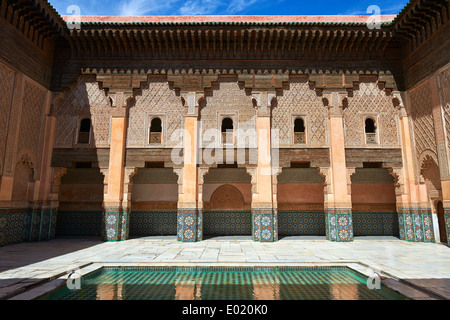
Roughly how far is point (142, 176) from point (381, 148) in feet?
24.8

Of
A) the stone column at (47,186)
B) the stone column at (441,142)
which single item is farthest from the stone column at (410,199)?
the stone column at (47,186)

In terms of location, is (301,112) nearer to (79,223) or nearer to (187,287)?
(187,287)

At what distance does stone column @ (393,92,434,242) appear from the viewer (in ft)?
24.6

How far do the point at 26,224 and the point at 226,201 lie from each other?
5691 millimetres

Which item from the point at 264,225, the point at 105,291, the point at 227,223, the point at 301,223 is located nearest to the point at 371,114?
the point at 301,223

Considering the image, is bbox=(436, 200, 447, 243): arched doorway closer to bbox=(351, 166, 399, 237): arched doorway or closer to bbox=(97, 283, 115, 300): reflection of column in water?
bbox=(351, 166, 399, 237): arched doorway

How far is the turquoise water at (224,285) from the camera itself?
3104 mm

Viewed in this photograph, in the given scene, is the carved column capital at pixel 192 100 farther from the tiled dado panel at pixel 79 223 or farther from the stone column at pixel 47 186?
the tiled dado panel at pixel 79 223

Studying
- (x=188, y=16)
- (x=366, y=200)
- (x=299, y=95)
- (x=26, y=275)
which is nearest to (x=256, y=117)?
(x=299, y=95)

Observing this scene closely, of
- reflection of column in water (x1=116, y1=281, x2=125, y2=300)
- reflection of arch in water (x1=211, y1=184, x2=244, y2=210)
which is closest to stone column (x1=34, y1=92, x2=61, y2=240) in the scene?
reflection of arch in water (x1=211, y1=184, x2=244, y2=210)

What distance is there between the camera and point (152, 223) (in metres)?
9.17

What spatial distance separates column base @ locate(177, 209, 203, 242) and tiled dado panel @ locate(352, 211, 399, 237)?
510 centimetres

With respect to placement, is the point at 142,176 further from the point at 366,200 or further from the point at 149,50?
the point at 366,200
